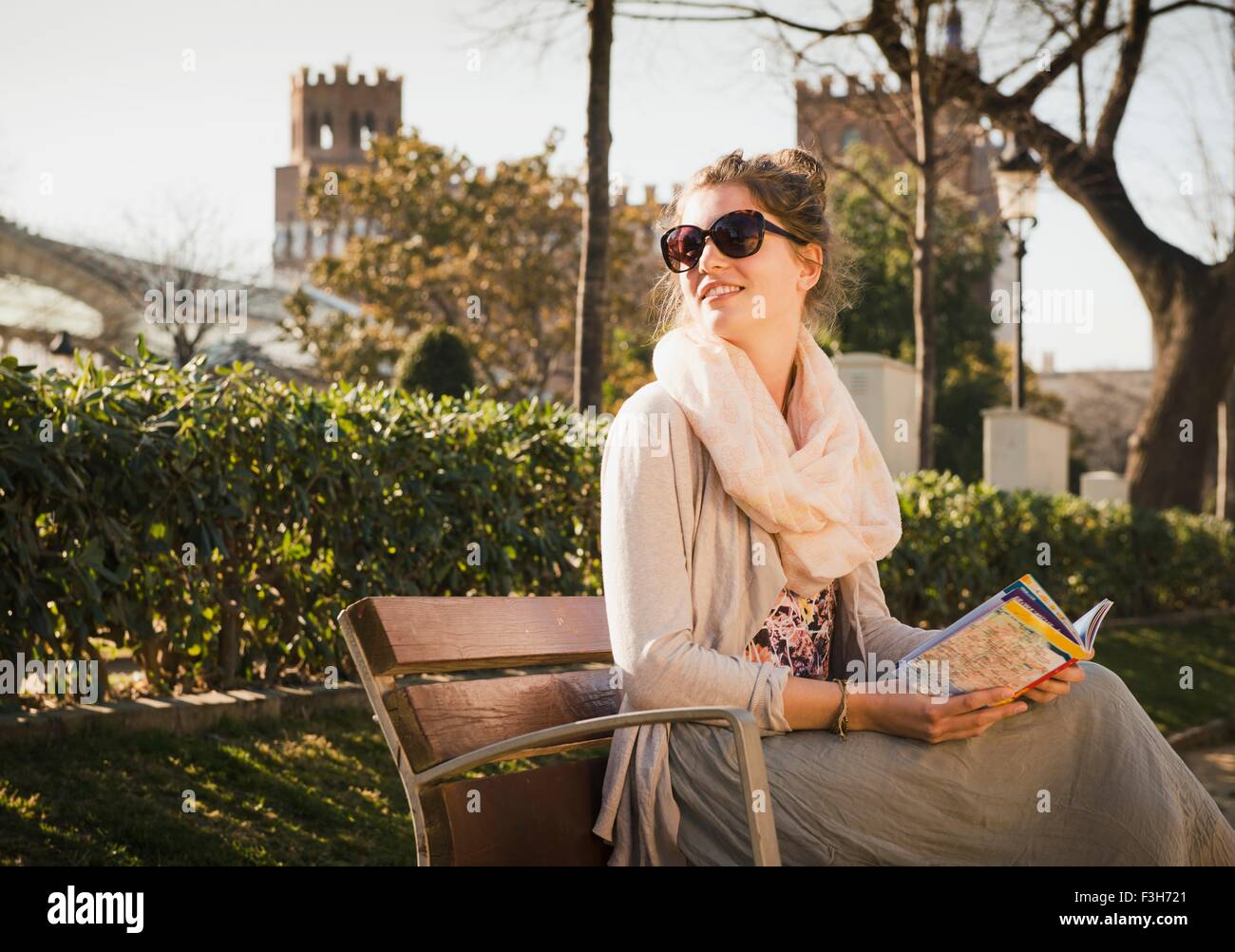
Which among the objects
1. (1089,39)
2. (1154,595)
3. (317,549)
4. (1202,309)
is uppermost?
(1089,39)

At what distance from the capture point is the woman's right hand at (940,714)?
7.72 feet

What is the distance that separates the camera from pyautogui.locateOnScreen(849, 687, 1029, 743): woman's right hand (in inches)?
92.6

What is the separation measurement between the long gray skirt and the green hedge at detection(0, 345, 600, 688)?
3398 mm

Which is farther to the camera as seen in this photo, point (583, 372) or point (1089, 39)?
point (1089, 39)

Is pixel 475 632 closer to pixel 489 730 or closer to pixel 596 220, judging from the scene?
pixel 489 730

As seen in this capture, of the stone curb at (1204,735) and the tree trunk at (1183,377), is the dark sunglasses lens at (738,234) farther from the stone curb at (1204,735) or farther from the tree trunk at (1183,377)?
the tree trunk at (1183,377)

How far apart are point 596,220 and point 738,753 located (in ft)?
27.5

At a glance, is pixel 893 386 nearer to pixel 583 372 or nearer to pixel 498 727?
pixel 583 372

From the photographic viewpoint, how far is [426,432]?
21.6ft

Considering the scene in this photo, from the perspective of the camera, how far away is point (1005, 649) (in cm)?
242

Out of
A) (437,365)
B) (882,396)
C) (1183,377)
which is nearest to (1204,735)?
(882,396)

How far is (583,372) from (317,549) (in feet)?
14.2

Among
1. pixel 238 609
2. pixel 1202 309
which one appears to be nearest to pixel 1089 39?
pixel 1202 309

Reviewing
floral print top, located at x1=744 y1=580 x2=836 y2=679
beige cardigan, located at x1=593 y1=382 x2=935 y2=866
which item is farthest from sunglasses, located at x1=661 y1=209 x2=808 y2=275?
floral print top, located at x1=744 y1=580 x2=836 y2=679
